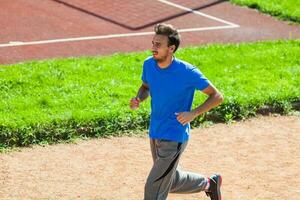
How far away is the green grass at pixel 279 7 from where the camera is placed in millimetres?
16053

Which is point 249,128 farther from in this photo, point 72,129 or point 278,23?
point 278,23

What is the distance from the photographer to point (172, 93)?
22.2ft

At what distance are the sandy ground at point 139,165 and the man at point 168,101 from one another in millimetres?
1104

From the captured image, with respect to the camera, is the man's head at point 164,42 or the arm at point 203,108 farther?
the man's head at point 164,42

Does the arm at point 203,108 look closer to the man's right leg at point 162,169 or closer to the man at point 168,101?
the man at point 168,101

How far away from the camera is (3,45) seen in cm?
1334

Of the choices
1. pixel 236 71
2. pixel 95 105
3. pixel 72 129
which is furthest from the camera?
pixel 236 71

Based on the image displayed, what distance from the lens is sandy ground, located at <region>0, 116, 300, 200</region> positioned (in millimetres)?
8086

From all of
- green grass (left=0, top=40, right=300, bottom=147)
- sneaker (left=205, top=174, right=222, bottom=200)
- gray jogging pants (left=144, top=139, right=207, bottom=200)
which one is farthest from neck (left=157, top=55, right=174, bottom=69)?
green grass (left=0, top=40, right=300, bottom=147)

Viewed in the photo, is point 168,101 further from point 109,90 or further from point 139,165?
point 109,90

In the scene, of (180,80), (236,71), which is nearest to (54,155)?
(180,80)

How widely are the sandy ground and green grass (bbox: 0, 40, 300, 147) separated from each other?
0.32 meters

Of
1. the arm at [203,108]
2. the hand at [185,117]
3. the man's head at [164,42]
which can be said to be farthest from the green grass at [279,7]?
the hand at [185,117]

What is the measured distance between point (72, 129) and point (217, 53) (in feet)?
13.9
